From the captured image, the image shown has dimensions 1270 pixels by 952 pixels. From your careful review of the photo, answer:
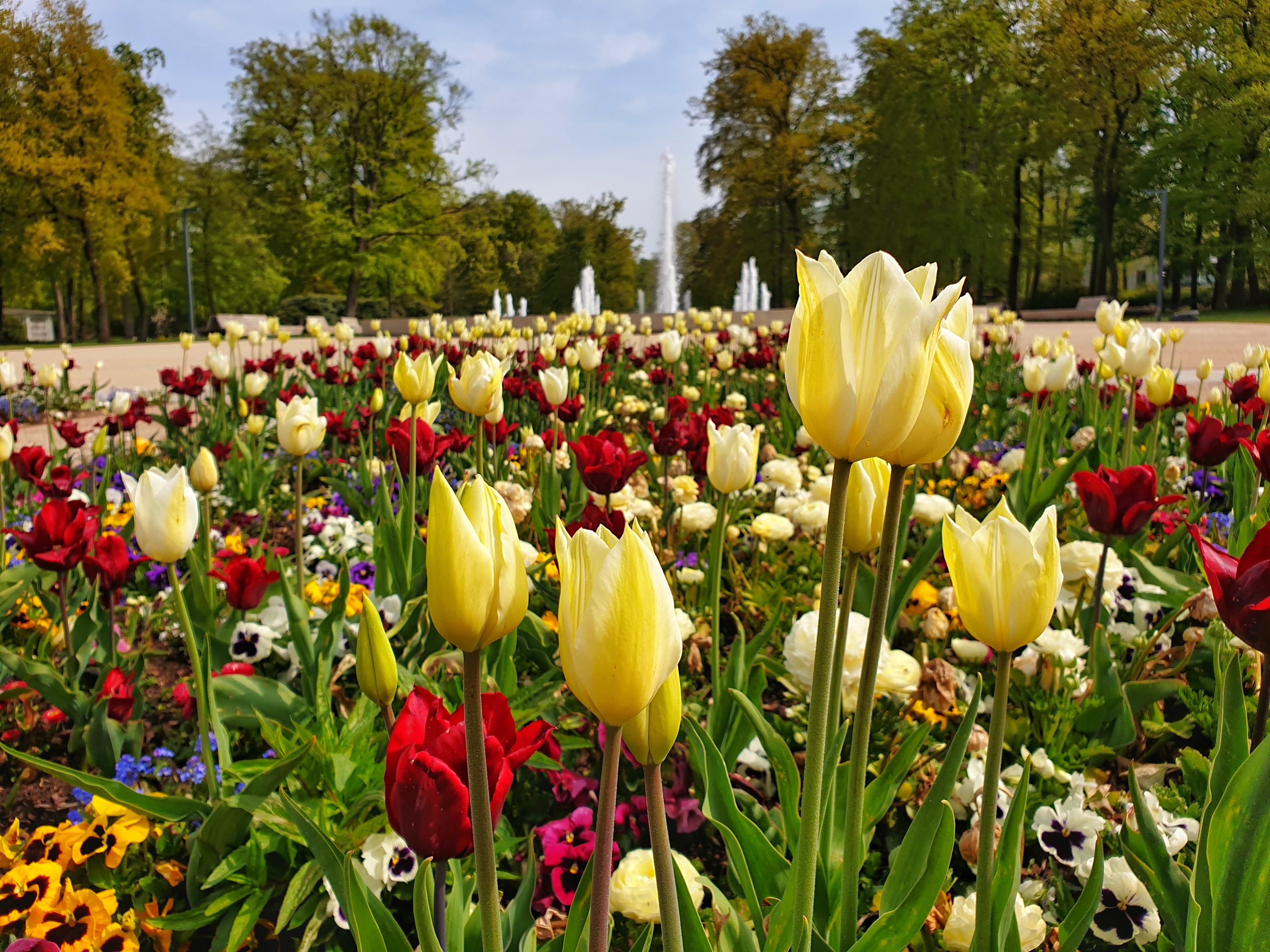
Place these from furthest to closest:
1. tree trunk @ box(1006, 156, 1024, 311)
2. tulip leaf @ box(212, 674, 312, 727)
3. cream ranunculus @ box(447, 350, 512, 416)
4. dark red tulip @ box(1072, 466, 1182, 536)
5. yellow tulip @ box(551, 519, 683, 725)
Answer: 1. tree trunk @ box(1006, 156, 1024, 311)
2. cream ranunculus @ box(447, 350, 512, 416)
3. tulip leaf @ box(212, 674, 312, 727)
4. dark red tulip @ box(1072, 466, 1182, 536)
5. yellow tulip @ box(551, 519, 683, 725)

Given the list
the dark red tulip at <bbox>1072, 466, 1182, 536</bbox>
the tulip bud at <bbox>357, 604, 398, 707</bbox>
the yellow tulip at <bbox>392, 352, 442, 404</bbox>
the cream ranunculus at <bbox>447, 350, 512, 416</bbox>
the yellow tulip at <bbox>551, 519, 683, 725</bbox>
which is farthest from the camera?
the yellow tulip at <bbox>392, 352, 442, 404</bbox>

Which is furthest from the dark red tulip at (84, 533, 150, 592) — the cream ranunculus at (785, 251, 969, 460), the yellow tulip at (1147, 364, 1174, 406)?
the yellow tulip at (1147, 364, 1174, 406)

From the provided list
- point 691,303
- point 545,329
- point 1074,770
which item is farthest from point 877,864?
point 691,303

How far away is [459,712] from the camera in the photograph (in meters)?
1.00

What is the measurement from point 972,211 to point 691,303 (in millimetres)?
12290

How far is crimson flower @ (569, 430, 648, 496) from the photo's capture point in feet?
6.71

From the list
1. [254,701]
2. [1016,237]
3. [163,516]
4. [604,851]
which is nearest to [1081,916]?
[604,851]

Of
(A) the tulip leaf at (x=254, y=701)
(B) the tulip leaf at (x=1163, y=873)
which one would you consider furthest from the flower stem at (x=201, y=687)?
(B) the tulip leaf at (x=1163, y=873)

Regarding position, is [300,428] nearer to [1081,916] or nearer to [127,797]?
[127,797]

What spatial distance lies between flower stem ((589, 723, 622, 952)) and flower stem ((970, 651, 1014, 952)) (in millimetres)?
395

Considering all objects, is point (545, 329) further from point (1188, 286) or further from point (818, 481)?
point (1188, 286)

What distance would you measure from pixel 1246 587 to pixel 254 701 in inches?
75.3

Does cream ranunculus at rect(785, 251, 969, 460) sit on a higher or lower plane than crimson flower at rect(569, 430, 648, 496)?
higher

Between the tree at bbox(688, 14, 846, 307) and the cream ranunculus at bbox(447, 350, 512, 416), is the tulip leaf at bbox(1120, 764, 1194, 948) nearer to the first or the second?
the cream ranunculus at bbox(447, 350, 512, 416)
